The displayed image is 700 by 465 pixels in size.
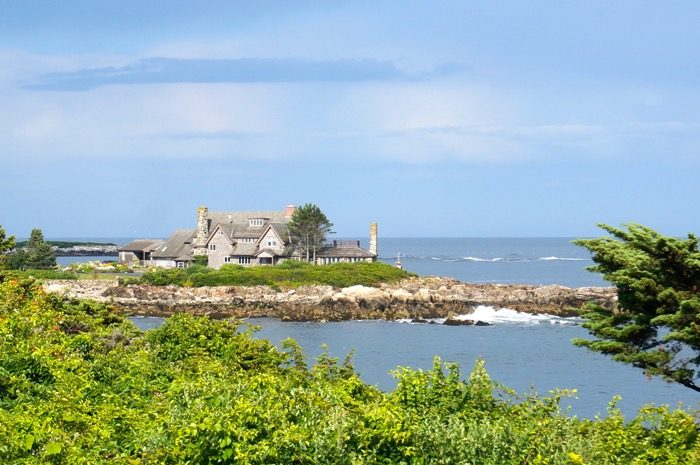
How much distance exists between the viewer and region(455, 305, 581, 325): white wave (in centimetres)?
6306

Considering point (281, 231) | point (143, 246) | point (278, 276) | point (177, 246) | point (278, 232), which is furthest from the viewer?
point (143, 246)

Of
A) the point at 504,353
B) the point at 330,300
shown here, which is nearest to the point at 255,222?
the point at 330,300

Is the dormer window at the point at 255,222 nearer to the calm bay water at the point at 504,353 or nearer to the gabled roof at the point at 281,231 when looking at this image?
the gabled roof at the point at 281,231

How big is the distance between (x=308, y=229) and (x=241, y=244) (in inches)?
259

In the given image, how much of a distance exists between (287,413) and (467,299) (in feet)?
201

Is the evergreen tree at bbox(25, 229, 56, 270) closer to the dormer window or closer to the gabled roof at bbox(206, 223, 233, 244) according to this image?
the gabled roof at bbox(206, 223, 233, 244)

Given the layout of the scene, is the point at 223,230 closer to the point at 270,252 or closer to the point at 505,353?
the point at 270,252

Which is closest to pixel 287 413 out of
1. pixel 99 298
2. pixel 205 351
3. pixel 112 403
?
pixel 112 403

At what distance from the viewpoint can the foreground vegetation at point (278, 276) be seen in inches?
2975

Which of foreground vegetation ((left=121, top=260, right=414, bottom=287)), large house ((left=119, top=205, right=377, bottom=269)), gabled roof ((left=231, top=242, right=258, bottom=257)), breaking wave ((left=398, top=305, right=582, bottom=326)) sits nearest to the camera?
breaking wave ((left=398, top=305, right=582, bottom=326))

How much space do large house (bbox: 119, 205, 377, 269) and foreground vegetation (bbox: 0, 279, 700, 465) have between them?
230 ft

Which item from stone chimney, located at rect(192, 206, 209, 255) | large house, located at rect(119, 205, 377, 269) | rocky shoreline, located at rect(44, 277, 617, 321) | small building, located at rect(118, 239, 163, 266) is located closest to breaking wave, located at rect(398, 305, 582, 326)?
rocky shoreline, located at rect(44, 277, 617, 321)

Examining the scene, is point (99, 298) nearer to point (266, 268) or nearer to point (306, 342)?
point (266, 268)

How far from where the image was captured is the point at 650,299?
704 inches
